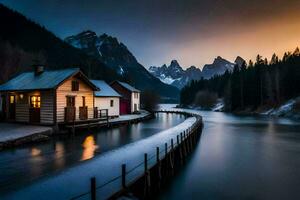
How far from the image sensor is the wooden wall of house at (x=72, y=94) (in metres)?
32.2

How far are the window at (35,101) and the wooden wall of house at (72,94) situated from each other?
2.86 metres

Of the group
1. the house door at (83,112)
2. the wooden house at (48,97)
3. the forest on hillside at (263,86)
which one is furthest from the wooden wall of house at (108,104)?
the forest on hillside at (263,86)

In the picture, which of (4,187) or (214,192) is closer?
(4,187)

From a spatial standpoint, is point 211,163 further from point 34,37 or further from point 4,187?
point 34,37

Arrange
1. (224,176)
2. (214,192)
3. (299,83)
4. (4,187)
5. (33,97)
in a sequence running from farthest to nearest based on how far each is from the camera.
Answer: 1. (299,83)
2. (33,97)
3. (224,176)
4. (214,192)
5. (4,187)

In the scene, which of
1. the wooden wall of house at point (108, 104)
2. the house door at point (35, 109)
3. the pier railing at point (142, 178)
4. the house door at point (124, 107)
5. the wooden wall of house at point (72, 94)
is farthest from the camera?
the house door at point (124, 107)

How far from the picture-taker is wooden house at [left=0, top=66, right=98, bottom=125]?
31.9 metres

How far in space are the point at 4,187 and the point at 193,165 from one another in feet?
46.2

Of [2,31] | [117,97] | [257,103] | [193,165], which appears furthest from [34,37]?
[193,165]

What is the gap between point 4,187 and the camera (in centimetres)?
1274

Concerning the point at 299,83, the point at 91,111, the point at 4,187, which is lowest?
the point at 4,187

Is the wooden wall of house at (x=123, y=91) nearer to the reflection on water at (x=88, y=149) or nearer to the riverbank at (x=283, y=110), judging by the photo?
the reflection on water at (x=88, y=149)

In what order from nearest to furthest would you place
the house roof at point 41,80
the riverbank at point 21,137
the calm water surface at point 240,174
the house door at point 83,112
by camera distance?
the calm water surface at point 240,174 < the riverbank at point 21,137 < the house roof at point 41,80 < the house door at point 83,112

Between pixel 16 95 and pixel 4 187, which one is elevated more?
pixel 16 95
